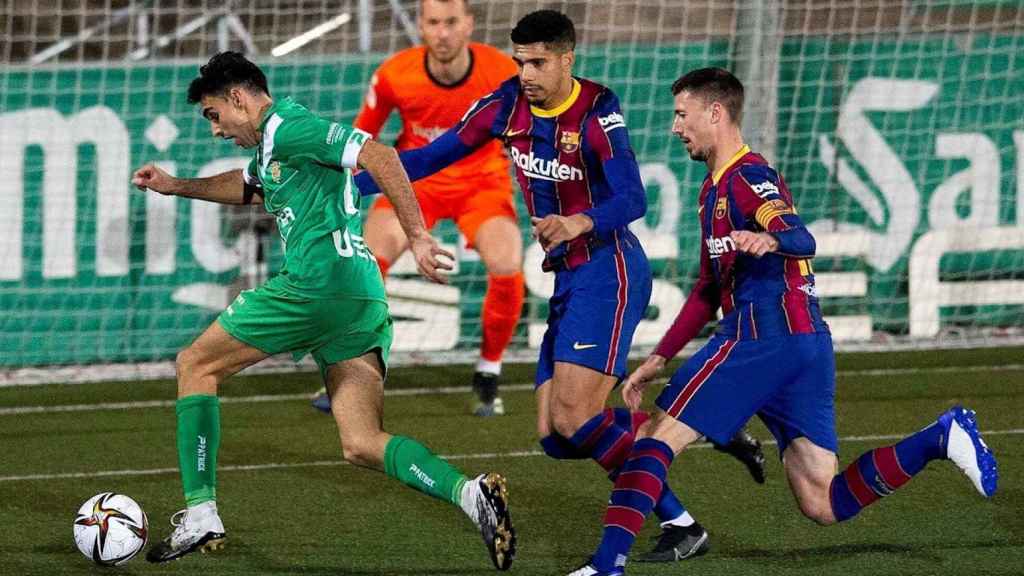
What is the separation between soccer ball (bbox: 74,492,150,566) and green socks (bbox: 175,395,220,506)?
22cm

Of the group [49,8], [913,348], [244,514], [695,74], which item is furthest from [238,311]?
[49,8]

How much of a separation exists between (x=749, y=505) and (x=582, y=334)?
1110 mm

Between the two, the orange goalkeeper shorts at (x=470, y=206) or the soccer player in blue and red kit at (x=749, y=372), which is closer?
the soccer player in blue and red kit at (x=749, y=372)

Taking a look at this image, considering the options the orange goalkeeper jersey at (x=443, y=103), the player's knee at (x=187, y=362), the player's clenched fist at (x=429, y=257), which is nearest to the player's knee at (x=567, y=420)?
the player's clenched fist at (x=429, y=257)

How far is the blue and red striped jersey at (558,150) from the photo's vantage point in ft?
20.6

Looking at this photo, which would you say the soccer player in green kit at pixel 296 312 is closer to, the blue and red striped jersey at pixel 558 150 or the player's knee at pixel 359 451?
the player's knee at pixel 359 451

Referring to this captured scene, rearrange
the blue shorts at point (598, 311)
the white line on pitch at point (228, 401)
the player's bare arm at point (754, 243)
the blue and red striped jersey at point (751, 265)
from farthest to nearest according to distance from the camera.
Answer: the white line on pitch at point (228, 401) < the blue shorts at point (598, 311) < the blue and red striped jersey at point (751, 265) < the player's bare arm at point (754, 243)

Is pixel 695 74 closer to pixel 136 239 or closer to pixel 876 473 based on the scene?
pixel 876 473

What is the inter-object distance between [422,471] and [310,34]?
316 inches

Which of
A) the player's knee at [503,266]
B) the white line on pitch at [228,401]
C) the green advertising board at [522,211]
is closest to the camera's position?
the player's knee at [503,266]

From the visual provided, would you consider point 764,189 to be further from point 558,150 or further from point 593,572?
point 593,572

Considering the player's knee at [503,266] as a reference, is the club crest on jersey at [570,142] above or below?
above

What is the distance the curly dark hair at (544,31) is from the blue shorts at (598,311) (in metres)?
0.80

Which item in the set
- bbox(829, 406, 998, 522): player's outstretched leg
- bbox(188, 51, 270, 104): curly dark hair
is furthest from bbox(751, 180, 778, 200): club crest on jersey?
bbox(188, 51, 270, 104): curly dark hair
